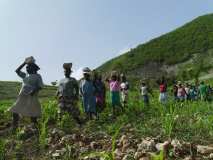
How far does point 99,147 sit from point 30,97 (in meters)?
3.48

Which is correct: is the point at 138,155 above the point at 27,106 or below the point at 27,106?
below

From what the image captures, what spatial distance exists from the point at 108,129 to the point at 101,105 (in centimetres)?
567

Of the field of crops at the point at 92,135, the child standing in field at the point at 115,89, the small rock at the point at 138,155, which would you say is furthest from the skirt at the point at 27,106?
the small rock at the point at 138,155

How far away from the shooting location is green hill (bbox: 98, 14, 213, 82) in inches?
2181

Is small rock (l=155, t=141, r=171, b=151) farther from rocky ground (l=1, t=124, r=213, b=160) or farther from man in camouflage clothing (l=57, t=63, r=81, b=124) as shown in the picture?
man in camouflage clothing (l=57, t=63, r=81, b=124)

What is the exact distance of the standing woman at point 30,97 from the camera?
11.1m

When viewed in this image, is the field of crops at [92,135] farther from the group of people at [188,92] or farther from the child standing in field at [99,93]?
the group of people at [188,92]

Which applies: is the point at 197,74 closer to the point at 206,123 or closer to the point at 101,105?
the point at 101,105

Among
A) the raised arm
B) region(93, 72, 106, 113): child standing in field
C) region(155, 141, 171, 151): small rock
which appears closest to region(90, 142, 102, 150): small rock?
region(155, 141, 171, 151): small rock

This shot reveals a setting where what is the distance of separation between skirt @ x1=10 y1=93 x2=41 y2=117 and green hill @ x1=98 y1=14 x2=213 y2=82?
3862 cm

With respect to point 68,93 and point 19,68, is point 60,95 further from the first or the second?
A: point 19,68

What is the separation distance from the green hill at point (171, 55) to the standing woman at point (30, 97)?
38.5m

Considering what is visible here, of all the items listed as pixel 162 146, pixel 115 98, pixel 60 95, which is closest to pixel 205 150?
pixel 162 146

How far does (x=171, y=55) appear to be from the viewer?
58844 millimetres
